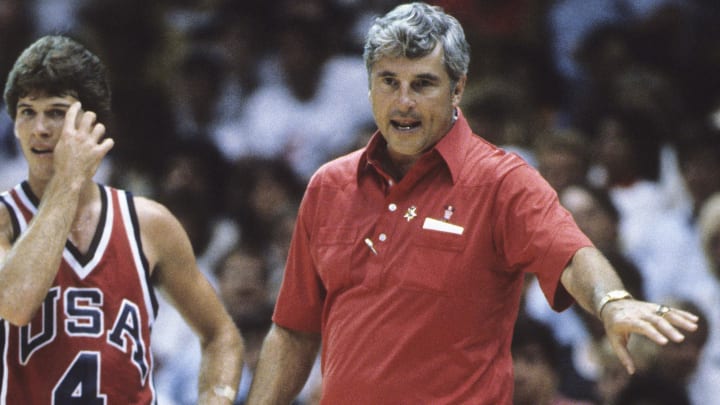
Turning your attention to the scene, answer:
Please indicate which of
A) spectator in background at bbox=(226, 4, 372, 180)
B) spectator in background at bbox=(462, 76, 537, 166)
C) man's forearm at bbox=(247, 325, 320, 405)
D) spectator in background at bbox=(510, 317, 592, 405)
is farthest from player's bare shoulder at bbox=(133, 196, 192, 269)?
spectator in background at bbox=(226, 4, 372, 180)

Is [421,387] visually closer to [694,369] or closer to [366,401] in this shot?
[366,401]

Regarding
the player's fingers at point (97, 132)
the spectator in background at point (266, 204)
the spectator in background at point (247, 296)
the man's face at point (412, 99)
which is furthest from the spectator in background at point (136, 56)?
the man's face at point (412, 99)

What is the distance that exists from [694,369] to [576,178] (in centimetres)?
149

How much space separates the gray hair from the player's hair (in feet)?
2.95

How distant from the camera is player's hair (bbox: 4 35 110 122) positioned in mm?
4406

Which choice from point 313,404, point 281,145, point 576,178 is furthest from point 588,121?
point 313,404

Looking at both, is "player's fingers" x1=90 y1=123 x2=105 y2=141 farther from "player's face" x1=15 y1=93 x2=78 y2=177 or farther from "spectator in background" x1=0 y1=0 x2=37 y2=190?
"spectator in background" x1=0 y1=0 x2=37 y2=190

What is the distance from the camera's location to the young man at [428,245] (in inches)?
164

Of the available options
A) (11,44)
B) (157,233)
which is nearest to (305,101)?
(11,44)

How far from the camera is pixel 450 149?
4336mm

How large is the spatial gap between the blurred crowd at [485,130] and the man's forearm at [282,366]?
70.3 inches

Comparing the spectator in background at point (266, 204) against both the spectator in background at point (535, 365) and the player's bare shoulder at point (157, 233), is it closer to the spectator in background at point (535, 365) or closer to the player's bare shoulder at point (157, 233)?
the spectator in background at point (535, 365)

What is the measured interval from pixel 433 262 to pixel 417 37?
2.26ft

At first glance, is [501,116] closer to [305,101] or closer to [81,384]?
[305,101]
